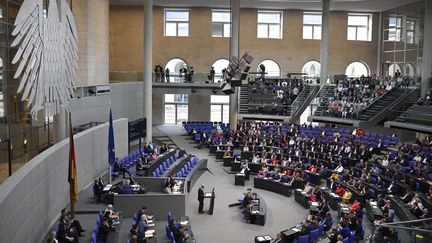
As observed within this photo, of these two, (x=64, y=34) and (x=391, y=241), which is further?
(x=64, y=34)

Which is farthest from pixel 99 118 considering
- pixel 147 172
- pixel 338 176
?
pixel 338 176

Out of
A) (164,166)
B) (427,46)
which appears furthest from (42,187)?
(427,46)

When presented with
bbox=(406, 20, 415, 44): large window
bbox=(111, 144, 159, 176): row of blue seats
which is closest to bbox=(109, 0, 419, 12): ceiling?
bbox=(406, 20, 415, 44): large window

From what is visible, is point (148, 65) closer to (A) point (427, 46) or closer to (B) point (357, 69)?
(A) point (427, 46)

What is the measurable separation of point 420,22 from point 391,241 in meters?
30.4

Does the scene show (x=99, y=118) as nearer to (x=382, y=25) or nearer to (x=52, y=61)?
(x=52, y=61)

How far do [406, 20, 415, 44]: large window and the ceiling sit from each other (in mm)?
1639

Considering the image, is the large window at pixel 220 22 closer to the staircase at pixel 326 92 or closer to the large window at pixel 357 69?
the staircase at pixel 326 92

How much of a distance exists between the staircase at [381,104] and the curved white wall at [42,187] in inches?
694

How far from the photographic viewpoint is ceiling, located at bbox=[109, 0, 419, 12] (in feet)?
126

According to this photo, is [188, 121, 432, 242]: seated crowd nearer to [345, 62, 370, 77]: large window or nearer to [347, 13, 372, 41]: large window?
[345, 62, 370, 77]: large window

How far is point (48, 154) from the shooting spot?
574 inches

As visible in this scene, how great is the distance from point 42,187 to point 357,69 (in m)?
36.2

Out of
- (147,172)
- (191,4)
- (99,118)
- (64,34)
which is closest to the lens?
(64,34)
